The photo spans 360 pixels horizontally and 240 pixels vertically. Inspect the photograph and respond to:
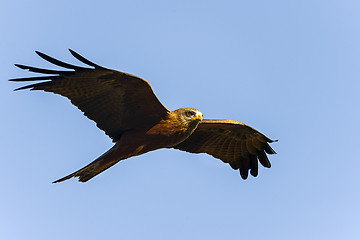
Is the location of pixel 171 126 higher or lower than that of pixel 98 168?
higher

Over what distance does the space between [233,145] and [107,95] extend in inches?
132

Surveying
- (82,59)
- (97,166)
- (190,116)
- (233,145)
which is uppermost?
(233,145)

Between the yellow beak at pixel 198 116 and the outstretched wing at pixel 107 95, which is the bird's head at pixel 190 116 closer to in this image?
the yellow beak at pixel 198 116

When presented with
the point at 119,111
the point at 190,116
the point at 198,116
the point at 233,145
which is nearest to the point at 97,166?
the point at 119,111

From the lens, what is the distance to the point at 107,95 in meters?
9.66

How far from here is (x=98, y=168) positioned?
32.1ft

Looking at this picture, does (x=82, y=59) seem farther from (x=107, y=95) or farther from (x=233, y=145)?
(x=233, y=145)

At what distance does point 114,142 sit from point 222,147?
8.73 feet

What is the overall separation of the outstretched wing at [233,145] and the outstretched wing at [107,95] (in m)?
1.69

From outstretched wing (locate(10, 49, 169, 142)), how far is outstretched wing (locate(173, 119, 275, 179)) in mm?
1695

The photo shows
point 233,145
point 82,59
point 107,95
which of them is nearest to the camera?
point 82,59

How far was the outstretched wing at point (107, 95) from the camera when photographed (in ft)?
30.3

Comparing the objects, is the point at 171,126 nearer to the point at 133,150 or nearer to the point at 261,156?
the point at 133,150

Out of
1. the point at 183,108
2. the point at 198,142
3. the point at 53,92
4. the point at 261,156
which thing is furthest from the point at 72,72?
the point at 261,156
